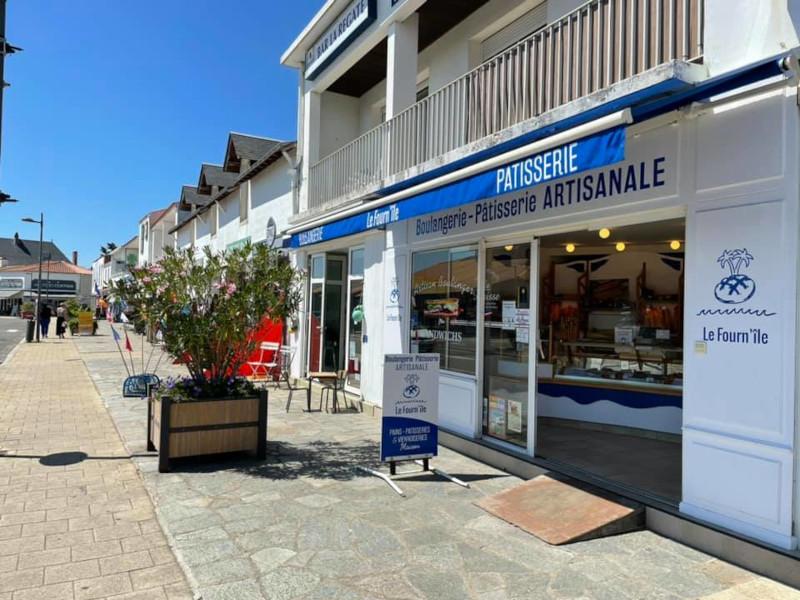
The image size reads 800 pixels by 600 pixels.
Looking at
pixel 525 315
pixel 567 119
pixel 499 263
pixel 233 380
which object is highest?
pixel 567 119

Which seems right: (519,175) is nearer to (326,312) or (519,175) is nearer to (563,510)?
(563,510)

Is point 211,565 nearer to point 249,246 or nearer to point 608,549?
point 608,549

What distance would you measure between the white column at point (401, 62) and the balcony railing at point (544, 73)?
37cm

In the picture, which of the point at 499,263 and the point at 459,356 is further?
the point at 459,356

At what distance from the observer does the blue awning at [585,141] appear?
3.84m

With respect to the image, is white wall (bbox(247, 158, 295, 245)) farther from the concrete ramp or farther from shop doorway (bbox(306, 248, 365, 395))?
the concrete ramp

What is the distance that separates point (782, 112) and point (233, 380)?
580 centimetres

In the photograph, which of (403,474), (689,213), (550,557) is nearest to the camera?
(550,557)

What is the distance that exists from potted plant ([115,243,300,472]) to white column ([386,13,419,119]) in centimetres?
382

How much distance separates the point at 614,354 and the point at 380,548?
5328 mm

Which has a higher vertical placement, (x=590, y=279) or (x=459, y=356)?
(x=590, y=279)

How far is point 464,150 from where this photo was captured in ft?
22.6

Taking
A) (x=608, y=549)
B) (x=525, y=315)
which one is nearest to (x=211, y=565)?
(x=608, y=549)

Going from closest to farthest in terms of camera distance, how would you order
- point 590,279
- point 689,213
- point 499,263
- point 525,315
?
point 689,213
point 525,315
point 499,263
point 590,279
